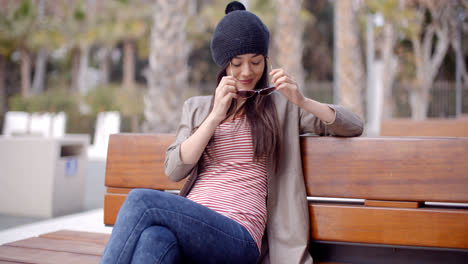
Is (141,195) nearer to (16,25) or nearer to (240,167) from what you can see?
(240,167)

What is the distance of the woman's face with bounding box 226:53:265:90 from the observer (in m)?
2.38

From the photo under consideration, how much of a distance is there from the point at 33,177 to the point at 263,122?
4.14m

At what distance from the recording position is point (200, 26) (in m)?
24.8

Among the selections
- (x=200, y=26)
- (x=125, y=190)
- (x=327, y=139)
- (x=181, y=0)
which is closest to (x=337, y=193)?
(x=327, y=139)

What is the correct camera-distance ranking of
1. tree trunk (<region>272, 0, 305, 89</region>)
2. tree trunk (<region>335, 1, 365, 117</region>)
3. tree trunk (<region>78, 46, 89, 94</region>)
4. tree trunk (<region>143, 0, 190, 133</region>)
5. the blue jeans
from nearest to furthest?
1. the blue jeans
2. tree trunk (<region>143, 0, 190, 133</region>)
3. tree trunk (<region>272, 0, 305, 89</region>)
4. tree trunk (<region>335, 1, 365, 117</region>)
5. tree trunk (<region>78, 46, 89, 94</region>)

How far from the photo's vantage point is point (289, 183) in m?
2.27

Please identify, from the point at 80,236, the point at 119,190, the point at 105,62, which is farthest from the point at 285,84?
the point at 105,62

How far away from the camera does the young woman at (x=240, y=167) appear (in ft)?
6.57

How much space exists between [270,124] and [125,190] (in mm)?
980

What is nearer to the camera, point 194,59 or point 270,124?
point 270,124

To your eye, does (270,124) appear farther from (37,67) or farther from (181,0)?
(37,67)

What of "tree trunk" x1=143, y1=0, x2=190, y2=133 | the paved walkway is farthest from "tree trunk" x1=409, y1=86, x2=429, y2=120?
the paved walkway

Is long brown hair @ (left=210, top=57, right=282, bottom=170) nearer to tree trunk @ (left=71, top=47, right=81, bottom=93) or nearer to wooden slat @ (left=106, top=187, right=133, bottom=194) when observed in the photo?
wooden slat @ (left=106, top=187, right=133, bottom=194)

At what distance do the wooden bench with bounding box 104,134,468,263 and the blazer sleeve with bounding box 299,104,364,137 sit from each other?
0.05m
